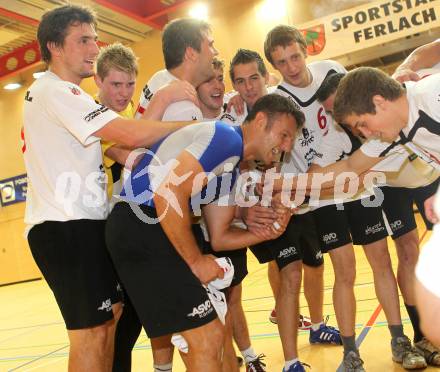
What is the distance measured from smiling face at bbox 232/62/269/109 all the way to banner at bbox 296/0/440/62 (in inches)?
303

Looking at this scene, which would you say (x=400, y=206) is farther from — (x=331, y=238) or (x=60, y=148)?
(x=60, y=148)

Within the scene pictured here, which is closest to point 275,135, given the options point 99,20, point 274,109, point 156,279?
point 274,109

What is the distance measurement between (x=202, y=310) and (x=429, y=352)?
205cm

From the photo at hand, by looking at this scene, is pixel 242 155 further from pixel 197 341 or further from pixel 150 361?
pixel 150 361

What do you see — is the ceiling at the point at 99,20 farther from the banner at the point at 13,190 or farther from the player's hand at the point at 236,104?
the player's hand at the point at 236,104

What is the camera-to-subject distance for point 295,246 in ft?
13.0

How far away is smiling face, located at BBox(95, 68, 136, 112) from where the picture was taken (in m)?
3.98

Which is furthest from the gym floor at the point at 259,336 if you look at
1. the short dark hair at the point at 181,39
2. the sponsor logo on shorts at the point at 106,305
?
the short dark hair at the point at 181,39

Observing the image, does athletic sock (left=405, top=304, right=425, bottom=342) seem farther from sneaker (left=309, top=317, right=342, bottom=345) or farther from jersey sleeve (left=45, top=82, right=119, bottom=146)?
jersey sleeve (left=45, top=82, right=119, bottom=146)

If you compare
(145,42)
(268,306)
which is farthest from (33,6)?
(268,306)

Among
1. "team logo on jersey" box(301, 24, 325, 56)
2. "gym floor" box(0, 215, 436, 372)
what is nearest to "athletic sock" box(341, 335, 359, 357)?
"gym floor" box(0, 215, 436, 372)

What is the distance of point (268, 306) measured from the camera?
670cm

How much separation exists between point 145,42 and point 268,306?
442 inches

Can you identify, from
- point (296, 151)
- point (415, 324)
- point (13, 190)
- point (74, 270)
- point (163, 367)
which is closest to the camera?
point (74, 270)
